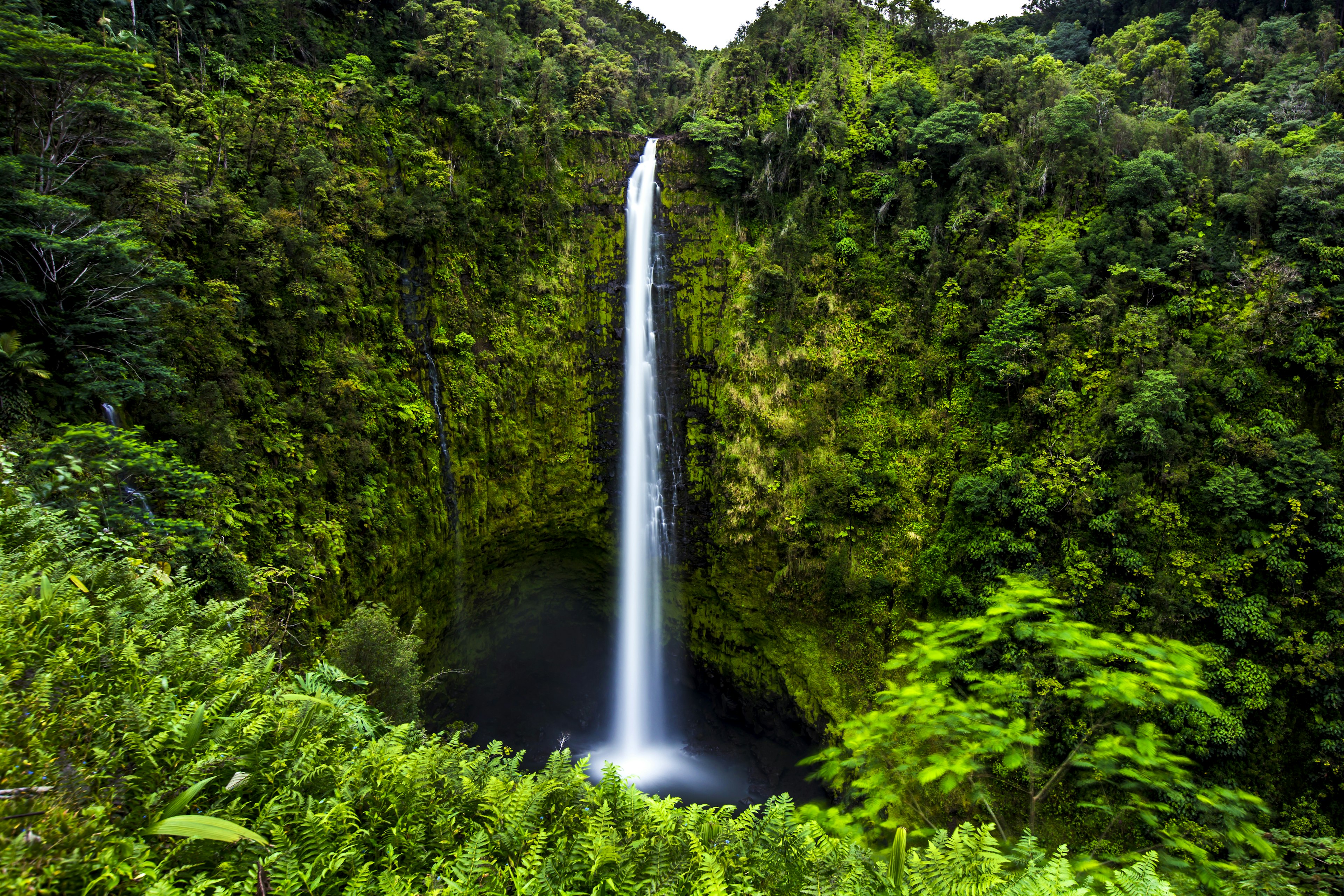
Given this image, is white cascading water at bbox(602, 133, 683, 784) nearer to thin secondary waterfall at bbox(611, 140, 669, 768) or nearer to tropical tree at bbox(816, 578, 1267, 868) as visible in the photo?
thin secondary waterfall at bbox(611, 140, 669, 768)

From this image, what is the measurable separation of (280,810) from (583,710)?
591 inches

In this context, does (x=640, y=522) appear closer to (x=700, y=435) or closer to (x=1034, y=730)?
(x=700, y=435)

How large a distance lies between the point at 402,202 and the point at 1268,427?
18.8 metres

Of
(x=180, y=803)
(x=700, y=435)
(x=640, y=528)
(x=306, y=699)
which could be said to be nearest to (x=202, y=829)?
(x=180, y=803)

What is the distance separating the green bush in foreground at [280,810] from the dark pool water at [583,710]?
1179 centimetres

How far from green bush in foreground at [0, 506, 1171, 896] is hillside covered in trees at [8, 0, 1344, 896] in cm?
3

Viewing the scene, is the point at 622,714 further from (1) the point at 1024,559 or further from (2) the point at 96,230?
(2) the point at 96,230

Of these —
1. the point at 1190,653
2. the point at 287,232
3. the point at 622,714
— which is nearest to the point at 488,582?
the point at 622,714

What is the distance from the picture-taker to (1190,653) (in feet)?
9.18

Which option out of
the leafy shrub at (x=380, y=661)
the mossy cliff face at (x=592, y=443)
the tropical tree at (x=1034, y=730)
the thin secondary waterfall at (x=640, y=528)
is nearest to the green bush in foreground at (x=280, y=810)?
the tropical tree at (x=1034, y=730)

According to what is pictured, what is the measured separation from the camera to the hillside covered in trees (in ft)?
8.23

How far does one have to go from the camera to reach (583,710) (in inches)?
623

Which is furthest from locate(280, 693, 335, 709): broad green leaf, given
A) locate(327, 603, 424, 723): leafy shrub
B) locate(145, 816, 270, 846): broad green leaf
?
locate(327, 603, 424, 723): leafy shrub

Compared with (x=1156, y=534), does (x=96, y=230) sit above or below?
above
